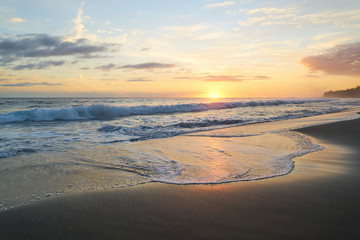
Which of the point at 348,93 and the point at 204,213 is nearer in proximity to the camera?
the point at 204,213

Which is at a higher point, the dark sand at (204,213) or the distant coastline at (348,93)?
the distant coastline at (348,93)

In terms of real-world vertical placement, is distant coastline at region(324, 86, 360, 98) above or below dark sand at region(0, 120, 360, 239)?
above

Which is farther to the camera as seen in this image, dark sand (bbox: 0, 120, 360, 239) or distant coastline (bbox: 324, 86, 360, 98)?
distant coastline (bbox: 324, 86, 360, 98)

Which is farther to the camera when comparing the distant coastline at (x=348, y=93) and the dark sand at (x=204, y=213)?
the distant coastline at (x=348, y=93)

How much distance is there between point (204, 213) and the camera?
2.39 m

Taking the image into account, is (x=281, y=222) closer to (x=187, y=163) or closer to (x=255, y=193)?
(x=255, y=193)

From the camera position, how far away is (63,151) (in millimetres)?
5309

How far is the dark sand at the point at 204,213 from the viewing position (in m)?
2.05

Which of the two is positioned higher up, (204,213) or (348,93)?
(348,93)

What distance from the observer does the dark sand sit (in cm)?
205

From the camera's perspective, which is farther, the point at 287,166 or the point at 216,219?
the point at 287,166

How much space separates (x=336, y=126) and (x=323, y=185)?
782 centimetres

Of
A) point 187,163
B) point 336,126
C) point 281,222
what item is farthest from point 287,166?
point 336,126

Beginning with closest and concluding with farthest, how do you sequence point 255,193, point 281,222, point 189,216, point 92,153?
point 281,222 < point 189,216 < point 255,193 < point 92,153
